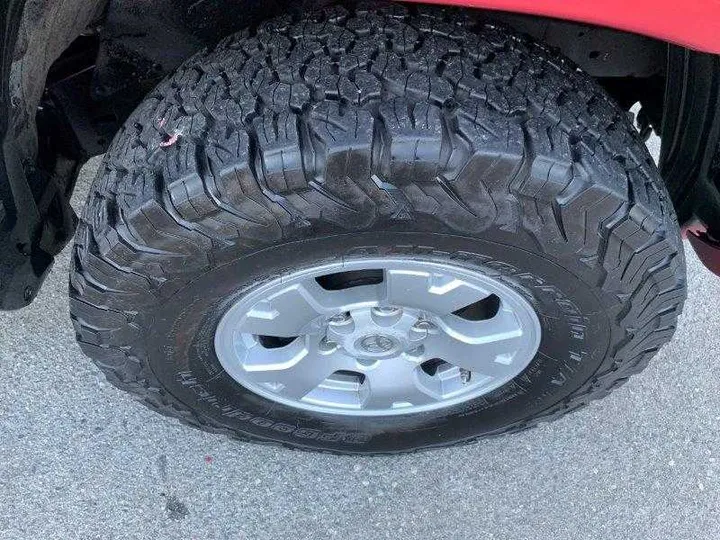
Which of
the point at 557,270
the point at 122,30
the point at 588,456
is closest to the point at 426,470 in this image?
the point at 588,456

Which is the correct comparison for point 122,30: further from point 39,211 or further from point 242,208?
point 242,208

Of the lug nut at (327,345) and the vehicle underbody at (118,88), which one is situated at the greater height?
the vehicle underbody at (118,88)

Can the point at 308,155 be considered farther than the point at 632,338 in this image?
No

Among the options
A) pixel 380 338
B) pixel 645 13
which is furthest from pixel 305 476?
pixel 645 13

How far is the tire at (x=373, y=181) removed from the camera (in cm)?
147

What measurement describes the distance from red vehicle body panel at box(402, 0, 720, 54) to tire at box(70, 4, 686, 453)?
0.25 meters

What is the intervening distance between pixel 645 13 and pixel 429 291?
785 millimetres

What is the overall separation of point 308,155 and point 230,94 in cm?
25

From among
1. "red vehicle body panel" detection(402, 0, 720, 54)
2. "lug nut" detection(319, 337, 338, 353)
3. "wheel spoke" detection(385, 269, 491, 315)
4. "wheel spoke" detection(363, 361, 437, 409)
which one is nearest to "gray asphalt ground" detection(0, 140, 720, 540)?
"wheel spoke" detection(363, 361, 437, 409)

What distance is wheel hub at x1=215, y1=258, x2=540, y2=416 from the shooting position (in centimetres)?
179

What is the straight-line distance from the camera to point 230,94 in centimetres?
157

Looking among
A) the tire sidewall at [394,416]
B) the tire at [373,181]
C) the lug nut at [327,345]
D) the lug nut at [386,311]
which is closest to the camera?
the tire at [373,181]

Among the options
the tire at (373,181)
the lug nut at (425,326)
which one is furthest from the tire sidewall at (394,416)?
the lug nut at (425,326)

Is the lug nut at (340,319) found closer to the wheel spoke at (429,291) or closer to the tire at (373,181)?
the wheel spoke at (429,291)
